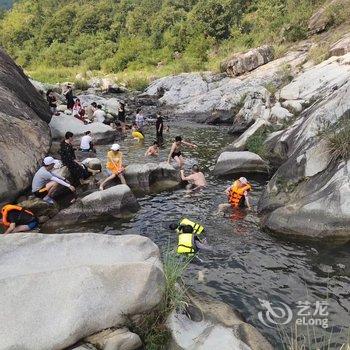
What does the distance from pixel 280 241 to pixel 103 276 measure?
5.88 metres

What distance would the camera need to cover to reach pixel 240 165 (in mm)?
16703

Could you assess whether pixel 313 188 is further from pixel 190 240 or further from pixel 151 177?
pixel 151 177

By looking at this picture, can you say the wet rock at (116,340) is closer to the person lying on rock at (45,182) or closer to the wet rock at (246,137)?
the person lying on rock at (45,182)

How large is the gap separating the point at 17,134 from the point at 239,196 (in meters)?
7.40

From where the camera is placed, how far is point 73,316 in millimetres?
5586

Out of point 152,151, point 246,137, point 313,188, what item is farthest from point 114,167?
point 246,137

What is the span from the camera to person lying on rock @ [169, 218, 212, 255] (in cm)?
971

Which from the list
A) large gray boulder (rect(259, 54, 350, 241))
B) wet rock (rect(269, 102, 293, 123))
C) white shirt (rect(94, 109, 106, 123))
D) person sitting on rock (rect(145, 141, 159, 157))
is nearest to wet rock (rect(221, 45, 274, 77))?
wet rock (rect(269, 102, 293, 123))

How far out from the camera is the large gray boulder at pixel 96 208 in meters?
11.8

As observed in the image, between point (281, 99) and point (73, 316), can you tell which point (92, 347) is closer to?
point (73, 316)

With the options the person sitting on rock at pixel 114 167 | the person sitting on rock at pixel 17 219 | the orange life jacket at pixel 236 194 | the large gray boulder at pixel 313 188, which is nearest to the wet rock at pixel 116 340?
the person sitting on rock at pixel 17 219

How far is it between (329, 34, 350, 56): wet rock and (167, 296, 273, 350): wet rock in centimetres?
2478

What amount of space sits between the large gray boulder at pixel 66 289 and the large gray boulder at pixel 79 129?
1448 centimetres

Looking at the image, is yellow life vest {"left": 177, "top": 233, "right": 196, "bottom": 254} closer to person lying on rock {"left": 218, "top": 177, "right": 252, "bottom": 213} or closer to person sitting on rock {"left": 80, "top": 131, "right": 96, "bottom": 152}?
person lying on rock {"left": 218, "top": 177, "right": 252, "bottom": 213}
